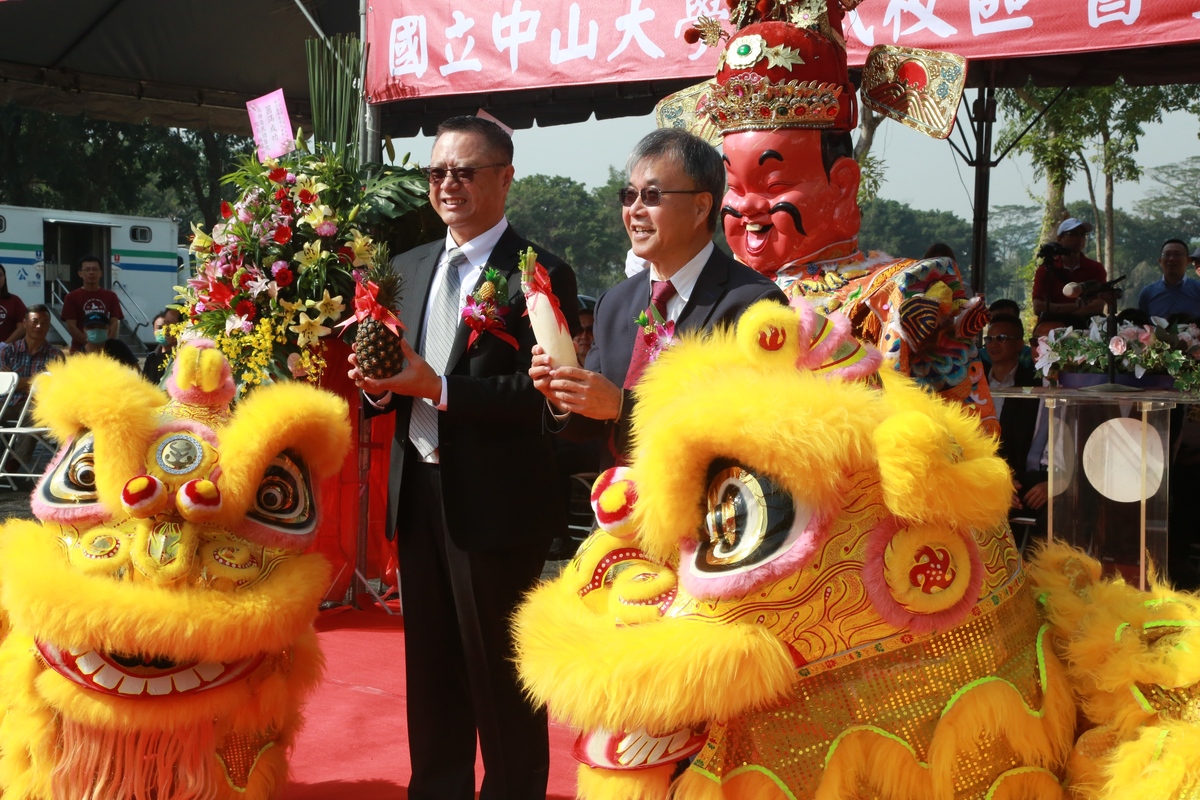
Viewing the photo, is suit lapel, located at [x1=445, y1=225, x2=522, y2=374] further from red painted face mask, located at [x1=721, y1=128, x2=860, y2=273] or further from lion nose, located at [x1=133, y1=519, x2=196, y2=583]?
lion nose, located at [x1=133, y1=519, x2=196, y2=583]

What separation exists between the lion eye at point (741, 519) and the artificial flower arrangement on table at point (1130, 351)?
3112 mm

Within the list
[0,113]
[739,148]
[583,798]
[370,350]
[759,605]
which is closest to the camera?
[759,605]

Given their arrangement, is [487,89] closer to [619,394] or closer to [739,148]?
[739,148]

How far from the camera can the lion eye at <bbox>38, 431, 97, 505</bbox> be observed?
2.39 meters

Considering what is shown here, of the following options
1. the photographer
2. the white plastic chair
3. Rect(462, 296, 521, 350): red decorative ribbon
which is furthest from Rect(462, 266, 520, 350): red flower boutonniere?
the white plastic chair

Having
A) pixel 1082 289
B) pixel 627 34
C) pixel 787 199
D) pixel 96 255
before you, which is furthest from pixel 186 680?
pixel 96 255

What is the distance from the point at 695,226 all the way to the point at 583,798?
1.10 metres

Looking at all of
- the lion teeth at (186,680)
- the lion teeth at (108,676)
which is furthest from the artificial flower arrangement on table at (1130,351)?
the lion teeth at (108,676)

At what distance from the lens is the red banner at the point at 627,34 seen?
4.25 m

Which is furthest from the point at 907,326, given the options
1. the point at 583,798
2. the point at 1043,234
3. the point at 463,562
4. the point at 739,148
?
the point at 1043,234

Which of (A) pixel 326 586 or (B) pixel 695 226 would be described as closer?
(B) pixel 695 226

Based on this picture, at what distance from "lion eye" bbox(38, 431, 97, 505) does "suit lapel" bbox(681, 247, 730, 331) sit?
129 centimetres

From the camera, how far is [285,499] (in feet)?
8.16

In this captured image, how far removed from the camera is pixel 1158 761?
67.9 inches
